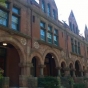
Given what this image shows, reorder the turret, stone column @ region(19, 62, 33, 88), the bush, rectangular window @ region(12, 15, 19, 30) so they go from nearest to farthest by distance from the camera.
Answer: the bush < stone column @ region(19, 62, 33, 88) < rectangular window @ region(12, 15, 19, 30) < the turret

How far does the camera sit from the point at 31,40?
15.9 meters

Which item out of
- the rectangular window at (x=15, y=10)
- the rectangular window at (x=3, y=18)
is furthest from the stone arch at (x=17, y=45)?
the rectangular window at (x=15, y=10)

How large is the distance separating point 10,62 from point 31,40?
3.05 meters

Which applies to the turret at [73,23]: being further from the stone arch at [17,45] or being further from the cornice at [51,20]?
the stone arch at [17,45]

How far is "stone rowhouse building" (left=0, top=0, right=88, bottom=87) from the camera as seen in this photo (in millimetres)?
13992

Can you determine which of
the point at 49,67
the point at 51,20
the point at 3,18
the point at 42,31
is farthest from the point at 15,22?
the point at 49,67

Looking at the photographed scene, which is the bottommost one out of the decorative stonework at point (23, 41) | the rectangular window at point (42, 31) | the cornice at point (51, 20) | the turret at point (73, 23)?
the decorative stonework at point (23, 41)

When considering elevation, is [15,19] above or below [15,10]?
below

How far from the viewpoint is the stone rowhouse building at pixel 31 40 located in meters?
14.0

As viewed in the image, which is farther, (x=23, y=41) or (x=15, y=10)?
(x=15, y=10)

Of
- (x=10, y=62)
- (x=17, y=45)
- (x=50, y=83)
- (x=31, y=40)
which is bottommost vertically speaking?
(x=50, y=83)

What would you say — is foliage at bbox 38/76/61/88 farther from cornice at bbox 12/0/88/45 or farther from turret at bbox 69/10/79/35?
turret at bbox 69/10/79/35

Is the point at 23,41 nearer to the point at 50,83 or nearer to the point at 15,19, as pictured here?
the point at 15,19

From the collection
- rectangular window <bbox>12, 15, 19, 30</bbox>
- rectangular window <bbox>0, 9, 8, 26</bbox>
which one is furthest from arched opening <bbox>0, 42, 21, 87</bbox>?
rectangular window <bbox>0, 9, 8, 26</bbox>
